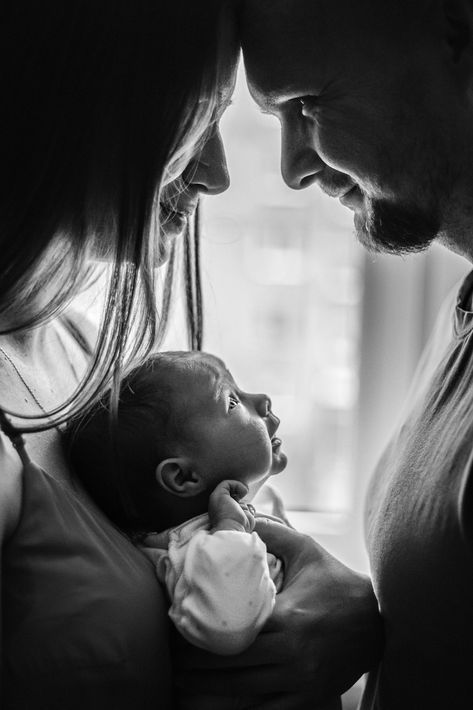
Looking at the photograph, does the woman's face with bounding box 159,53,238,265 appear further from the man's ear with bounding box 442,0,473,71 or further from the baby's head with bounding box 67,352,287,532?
the man's ear with bounding box 442,0,473,71

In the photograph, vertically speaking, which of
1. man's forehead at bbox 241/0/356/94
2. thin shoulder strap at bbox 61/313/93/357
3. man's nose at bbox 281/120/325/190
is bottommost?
thin shoulder strap at bbox 61/313/93/357

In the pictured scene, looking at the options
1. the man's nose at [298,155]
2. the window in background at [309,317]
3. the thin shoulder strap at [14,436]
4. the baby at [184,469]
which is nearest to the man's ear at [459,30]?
the man's nose at [298,155]

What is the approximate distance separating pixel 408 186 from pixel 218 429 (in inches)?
17.2

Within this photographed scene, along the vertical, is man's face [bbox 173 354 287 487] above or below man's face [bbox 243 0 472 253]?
below

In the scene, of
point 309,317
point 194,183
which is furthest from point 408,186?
point 309,317

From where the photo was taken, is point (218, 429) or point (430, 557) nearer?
point (430, 557)

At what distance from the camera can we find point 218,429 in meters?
1.20

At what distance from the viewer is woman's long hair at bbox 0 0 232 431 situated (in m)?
1.03

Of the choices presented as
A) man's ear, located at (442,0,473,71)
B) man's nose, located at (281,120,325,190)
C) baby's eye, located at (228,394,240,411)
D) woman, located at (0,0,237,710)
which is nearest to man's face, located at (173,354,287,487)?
baby's eye, located at (228,394,240,411)

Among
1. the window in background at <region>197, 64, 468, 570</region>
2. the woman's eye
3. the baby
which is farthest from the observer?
the window in background at <region>197, 64, 468, 570</region>

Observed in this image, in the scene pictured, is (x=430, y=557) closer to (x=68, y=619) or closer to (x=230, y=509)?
(x=230, y=509)

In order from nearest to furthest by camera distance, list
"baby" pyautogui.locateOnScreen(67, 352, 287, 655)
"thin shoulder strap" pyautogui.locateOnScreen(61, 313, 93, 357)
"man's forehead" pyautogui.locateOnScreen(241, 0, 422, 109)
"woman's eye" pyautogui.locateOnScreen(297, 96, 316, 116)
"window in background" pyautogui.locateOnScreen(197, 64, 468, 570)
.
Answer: "baby" pyautogui.locateOnScreen(67, 352, 287, 655) < "man's forehead" pyautogui.locateOnScreen(241, 0, 422, 109) < "woman's eye" pyautogui.locateOnScreen(297, 96, 316, 116) < "thin shoulder strap" pyautogui.locateOnScreen(61, 313, 93, 357) < "window in background" pyautogui.locateOnScreen(197, 64, 468, 570)

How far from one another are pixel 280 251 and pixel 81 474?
131 cm

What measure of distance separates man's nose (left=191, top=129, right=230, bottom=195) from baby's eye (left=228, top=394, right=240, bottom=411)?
1.00 feet
